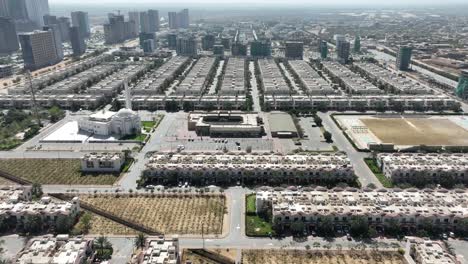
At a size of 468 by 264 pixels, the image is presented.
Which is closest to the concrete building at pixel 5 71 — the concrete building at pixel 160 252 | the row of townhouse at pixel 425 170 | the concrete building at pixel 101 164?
the concrete building at pixel 101 164

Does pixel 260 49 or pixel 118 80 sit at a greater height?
pixel 260 49

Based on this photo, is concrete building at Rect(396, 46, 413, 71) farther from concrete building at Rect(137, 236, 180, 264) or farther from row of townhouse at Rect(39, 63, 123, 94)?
concrete building at Rect(137, 236, 180, 264)

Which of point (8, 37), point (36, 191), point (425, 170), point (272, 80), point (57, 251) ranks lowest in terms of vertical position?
point (36, 191)

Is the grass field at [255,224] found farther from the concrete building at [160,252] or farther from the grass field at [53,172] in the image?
the grass field at [53,172]

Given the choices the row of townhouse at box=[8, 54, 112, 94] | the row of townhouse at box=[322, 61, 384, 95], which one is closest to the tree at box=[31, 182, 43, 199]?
the row of townhouse at box=[8, 54, 112, 94]

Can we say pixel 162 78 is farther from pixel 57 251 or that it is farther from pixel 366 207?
pixel 57 251

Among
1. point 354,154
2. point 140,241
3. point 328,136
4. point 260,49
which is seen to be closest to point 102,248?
point 140,241

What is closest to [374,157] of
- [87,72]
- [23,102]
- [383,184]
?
[383,184]
